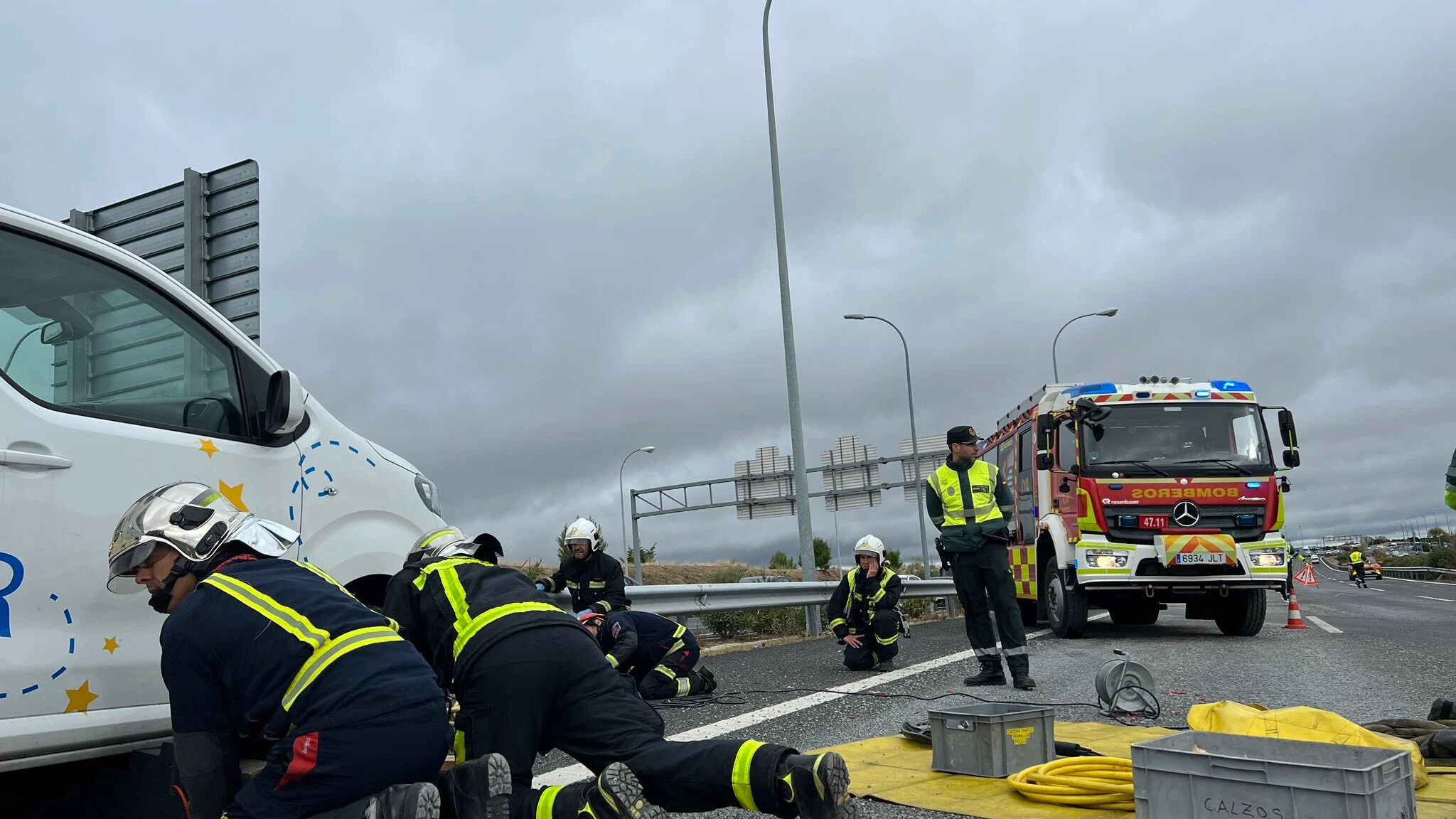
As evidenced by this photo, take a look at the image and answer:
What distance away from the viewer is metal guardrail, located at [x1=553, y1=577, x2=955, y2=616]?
989 cm

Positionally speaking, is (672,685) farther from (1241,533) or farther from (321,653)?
(1241,533)

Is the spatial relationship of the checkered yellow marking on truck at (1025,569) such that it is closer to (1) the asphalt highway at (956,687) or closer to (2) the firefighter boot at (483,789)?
(1) the asphalt highway at (956,687)

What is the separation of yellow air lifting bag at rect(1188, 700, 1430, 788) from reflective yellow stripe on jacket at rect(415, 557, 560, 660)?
8.47 feet

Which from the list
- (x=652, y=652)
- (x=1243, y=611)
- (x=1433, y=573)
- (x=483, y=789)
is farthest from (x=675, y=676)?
(x=1433, y=573)

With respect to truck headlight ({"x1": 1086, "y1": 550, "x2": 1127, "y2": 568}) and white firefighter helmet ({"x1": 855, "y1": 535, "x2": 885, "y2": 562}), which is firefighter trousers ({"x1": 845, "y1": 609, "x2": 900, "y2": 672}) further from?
truck headlight ({"x1": 1086, "y1": 550, "x2": 1127, "y2": 568})

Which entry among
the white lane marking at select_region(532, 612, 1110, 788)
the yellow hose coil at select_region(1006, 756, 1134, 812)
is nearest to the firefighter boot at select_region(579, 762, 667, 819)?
the white lane marking at select_region(532, 612, 1110, 788)

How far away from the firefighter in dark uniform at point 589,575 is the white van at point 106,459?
386 centimetres

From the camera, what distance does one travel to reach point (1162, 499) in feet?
37.5

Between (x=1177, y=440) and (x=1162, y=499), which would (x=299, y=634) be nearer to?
(x=1162, y=499)

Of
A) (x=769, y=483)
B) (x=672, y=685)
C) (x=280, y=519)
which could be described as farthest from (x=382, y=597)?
(x=769, y=483)

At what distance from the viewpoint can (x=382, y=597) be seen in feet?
15.9

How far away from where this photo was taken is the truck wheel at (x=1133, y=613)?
47.1ft

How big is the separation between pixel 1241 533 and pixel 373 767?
1069cm

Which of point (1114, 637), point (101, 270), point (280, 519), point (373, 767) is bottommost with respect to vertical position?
point (1114, 637)
